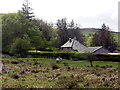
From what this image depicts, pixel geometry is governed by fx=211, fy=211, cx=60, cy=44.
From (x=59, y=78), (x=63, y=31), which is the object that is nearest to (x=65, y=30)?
(x=63, y=31)

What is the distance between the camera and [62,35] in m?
89.7

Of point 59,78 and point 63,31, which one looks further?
point 63,31

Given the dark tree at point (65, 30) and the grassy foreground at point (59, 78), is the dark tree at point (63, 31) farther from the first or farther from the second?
the grassy foreground at point (59, 78)

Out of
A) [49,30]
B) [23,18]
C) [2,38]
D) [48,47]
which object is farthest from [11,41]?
[49,30]

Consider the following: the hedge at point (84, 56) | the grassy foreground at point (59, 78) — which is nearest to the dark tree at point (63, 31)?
the hedge at point (84, 56)

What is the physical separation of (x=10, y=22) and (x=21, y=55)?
989 centimetres

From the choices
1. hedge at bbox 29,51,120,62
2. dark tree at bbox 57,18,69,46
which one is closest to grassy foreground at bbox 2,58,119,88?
hedge at bbox 29,51,120,62

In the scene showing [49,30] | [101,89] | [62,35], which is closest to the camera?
[101,89]

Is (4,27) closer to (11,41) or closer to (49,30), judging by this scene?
(11,41)

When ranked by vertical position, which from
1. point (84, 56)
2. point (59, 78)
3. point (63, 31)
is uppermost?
point (63, 31)

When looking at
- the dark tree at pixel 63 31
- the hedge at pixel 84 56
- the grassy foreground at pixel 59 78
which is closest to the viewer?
the grassy foreground at pixel 59 78

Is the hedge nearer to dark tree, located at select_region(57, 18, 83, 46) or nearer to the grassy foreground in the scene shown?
the grassy foreground

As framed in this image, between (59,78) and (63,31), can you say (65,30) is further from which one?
(59,78)

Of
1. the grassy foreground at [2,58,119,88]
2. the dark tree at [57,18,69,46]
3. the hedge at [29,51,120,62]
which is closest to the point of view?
the grassy foreground at [2,58,119,88]
